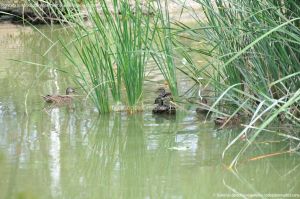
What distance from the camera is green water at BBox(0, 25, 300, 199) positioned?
8.03ft

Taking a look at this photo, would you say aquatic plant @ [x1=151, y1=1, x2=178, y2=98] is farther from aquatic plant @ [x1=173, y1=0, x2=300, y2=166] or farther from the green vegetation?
aquatic plant @ [x1=173, y1=0, x2=300, y2=166]

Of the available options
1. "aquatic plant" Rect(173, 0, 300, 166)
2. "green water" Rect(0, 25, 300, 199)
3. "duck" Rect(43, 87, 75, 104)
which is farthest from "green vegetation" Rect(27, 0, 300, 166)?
"duck" Rect(43, 87, 75, 104)

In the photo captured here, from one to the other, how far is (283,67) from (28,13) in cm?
855

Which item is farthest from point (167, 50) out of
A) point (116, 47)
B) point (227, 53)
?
point (227, 53)

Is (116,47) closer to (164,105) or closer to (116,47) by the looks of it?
(116,47)

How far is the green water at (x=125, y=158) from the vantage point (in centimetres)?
245

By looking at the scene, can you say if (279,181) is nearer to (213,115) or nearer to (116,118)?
(213,115)

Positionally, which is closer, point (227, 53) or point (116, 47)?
point (227, 53)

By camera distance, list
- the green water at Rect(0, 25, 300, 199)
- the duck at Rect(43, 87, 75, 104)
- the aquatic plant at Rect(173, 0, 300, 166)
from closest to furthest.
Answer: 1. the green water at Rect(0, 25, 300, 199)
2. the aquatic plant at Rect(173, 0, 300, 166)
3. the duck at Rect(43, 87, 75, 104)

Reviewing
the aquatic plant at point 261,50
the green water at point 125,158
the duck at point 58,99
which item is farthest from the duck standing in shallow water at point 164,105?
the duck at point 58,99

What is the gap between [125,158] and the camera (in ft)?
9.58

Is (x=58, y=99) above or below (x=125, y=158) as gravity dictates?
above

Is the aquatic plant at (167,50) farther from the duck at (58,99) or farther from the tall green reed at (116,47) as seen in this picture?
the duck at (58,99)

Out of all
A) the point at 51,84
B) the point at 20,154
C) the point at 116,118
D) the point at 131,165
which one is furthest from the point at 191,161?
the point at 51,84
